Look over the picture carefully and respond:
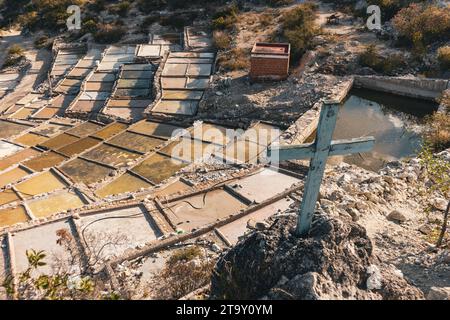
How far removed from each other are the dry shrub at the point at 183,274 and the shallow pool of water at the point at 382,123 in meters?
6.88

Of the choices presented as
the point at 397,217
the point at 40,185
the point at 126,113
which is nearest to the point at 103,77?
the point at 126,113

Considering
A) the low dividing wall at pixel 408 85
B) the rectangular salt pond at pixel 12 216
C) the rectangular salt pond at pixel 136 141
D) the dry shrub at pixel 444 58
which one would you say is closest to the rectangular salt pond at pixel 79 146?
the rectangular salt pond at pixel 136 141

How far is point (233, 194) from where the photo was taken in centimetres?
1008

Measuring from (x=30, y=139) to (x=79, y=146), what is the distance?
266cm

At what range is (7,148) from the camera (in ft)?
50.8

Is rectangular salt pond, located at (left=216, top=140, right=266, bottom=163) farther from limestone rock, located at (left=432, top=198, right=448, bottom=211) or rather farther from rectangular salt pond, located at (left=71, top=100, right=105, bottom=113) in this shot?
rectangular salt pond, located at (left=71, top=100, right=105, bottom=113)

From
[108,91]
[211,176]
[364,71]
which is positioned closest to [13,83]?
[108,91]

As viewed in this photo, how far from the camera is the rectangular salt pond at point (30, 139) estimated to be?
15830 mm

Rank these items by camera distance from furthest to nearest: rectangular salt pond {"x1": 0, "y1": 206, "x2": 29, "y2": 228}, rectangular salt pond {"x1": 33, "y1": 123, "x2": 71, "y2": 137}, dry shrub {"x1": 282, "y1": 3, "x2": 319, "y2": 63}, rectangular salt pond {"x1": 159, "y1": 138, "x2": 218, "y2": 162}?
dry shrub {"x1": 282, "y1": 3, "x2": 319, "y2": 63} < rectangular salt pond {"x1": 33, "y1": 123, "x2": 71, "y2": 137} < rectangular salt pond {"x1": 159, "y1": 138, "x2": 218, "y2": 162} < rectangular salt pond {"x1": 0, "y1": 206, "x2": 29, "y2": 228}

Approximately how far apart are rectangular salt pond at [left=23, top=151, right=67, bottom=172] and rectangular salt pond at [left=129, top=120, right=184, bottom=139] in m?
2.93

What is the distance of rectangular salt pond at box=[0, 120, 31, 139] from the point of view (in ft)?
55.9

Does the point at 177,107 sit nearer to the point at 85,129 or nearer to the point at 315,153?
the point at 85,129

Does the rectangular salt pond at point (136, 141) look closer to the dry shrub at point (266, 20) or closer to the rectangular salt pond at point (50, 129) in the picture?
the rectangular salt pond at point (50, 129)

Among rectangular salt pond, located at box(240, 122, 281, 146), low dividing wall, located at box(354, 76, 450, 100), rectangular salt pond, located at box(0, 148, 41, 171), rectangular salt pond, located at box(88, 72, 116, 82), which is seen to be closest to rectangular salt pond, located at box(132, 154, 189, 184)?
rectangular salt pond, located at box(240, 122, 281, 146)
